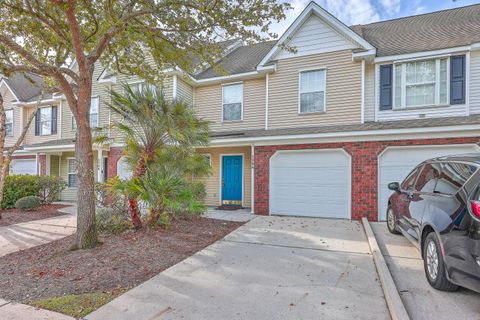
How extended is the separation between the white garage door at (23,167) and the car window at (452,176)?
18249 millimetres

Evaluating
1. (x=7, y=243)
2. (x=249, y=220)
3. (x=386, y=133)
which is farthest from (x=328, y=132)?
(x=7, y=243)

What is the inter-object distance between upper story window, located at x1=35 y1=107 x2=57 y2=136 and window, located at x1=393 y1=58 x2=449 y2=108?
1667 centimetres

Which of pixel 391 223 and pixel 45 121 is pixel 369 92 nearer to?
pixel 391 223

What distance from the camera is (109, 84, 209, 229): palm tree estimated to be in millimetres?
6105

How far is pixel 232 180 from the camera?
37.8 ft

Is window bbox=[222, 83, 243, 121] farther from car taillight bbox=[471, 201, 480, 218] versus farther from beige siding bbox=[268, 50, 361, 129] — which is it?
car taillight bbox=[471, 201, 480, 218]

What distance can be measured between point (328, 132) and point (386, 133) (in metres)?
1.63

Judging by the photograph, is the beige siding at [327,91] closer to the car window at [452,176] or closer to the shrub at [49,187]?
the car window at [452,176]

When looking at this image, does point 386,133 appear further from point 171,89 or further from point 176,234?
point 171,89

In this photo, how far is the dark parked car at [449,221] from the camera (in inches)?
118

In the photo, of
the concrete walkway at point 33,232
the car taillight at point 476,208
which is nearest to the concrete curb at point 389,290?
the car taillight at point 476,208

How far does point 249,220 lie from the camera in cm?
862

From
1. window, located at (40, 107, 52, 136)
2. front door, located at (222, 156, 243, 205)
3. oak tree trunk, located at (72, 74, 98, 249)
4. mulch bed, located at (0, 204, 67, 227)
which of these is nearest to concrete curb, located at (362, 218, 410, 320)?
oak tree trunk, located at (72, 74, 98, 249)

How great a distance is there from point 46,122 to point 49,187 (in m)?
5.32
